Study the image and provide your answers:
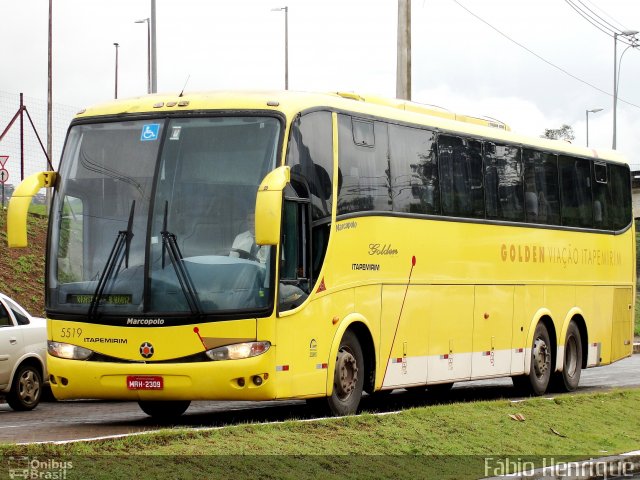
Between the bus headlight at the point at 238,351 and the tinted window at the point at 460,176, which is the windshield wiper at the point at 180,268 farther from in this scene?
the tinted window at the point at 460,176

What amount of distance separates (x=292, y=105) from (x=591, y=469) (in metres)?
5.22

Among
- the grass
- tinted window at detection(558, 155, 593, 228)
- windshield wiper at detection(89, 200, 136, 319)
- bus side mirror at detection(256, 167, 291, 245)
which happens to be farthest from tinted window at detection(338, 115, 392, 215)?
tinted window at detection(558, 155, 593, 228)

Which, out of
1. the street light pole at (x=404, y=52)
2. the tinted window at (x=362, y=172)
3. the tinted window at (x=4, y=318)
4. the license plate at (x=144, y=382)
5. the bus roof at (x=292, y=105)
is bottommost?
the license plate at (x=144, y=382)

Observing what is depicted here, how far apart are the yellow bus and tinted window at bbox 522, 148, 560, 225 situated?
2668 mm

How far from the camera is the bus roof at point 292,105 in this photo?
1539cm

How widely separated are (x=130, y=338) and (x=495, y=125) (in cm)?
894

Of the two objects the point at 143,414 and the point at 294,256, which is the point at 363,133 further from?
the point at 143,414


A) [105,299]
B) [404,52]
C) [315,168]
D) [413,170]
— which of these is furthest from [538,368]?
[404,52]

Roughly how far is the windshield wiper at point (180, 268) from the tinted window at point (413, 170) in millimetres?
3813

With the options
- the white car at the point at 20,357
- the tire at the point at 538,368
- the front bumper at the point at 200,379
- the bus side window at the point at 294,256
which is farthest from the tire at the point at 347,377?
the tire at the point at 538,368

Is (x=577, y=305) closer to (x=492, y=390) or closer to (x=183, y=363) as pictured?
(x=492, y=390)

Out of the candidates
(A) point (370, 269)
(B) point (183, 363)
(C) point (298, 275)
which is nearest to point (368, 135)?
(A) point (370, 269)

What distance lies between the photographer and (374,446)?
12.6 metres

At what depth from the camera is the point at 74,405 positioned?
20.8 m
